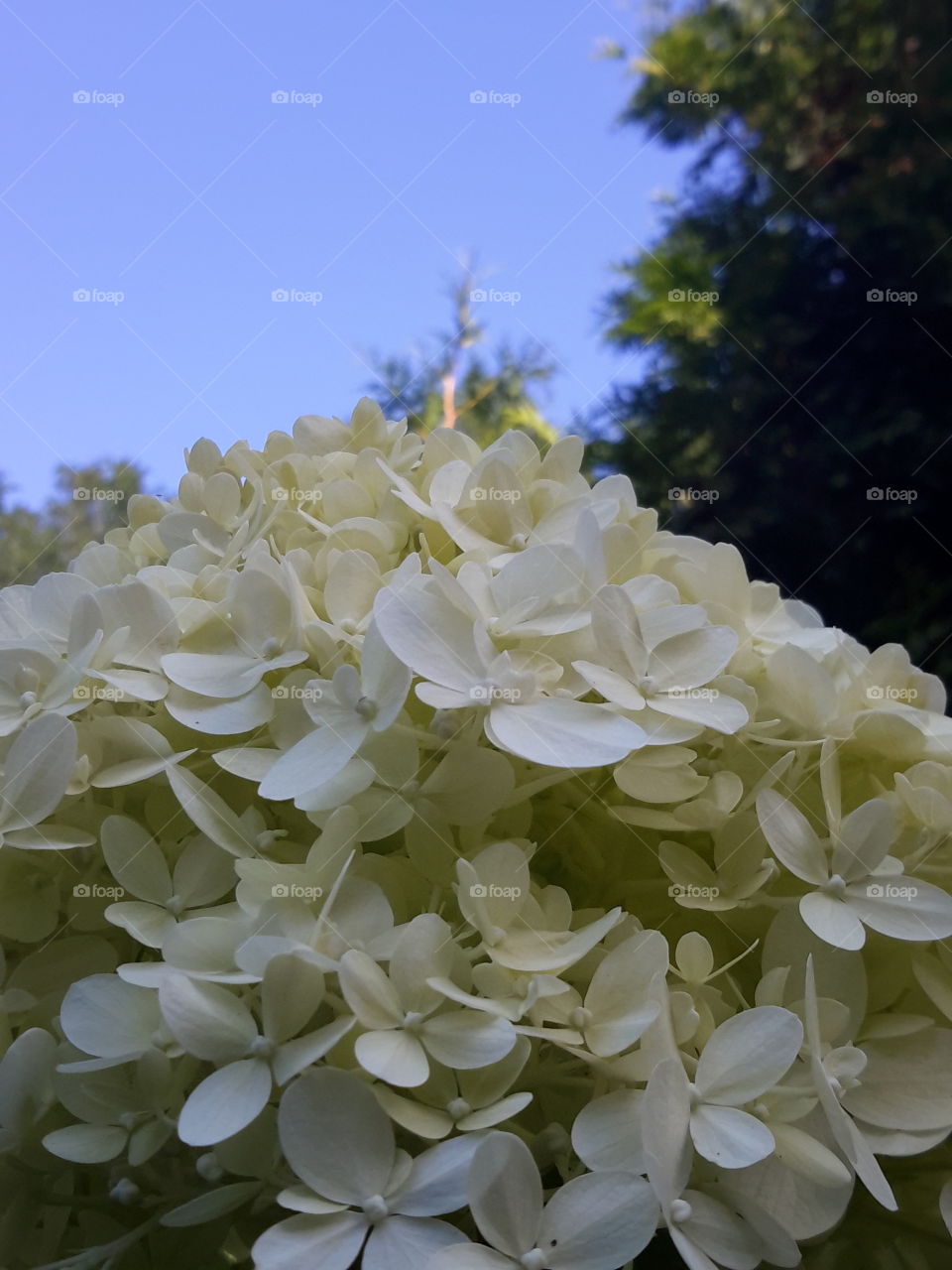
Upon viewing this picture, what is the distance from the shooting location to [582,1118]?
0.71 feet

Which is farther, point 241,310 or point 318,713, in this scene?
point 241,310

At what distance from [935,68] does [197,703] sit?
3.57 ft

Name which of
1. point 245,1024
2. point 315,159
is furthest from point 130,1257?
point 315,159

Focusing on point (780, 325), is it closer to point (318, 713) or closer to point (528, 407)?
point (528, 407)
